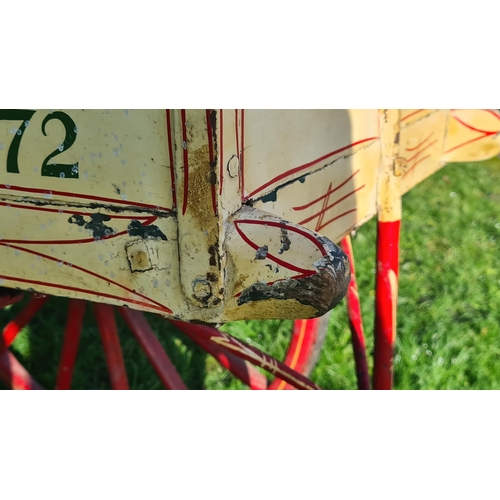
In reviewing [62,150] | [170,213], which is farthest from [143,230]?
[62,150]

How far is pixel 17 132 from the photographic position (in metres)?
1.03

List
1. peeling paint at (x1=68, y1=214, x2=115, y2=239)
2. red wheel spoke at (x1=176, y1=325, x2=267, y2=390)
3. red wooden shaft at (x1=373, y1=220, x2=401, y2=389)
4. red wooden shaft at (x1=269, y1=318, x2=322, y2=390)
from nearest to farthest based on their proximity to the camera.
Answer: peeling paint at (x1=68, y1=214, x2=115, y2=239), red wooden shaft at (x1=373, y1=220, x2=401, y2=389), red wheel spoke at (x1=176, y1=325, x2=267, y2=390), red wooden shaft at (x1=269, y1=318, x2=322, y2=390)

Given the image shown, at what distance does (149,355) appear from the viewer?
1587mm

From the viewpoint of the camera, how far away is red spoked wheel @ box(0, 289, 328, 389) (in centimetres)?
139

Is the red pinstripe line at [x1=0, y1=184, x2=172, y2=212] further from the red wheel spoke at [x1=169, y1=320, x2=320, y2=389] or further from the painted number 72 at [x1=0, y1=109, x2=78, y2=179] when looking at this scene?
the red wheel spoke at [x1=169, y1=320, x2=320, y2=389]

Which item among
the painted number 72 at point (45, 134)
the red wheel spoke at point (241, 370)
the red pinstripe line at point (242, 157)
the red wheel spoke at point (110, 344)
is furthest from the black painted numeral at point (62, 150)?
the red wheel spoke at point (241, 370)

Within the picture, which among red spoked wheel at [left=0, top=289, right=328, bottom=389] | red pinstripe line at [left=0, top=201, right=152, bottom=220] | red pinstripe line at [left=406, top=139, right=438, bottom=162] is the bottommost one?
red spoked wheel at [left=0, top=289, right=328, bottom=389]

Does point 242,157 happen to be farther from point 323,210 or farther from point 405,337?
point 405,337

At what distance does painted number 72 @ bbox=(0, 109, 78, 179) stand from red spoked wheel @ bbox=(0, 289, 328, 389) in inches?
14.7

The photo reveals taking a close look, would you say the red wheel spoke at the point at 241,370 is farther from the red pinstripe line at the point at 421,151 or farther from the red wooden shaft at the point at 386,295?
the red pinstripe line at the point at 421,151

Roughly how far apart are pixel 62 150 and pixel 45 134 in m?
0.04

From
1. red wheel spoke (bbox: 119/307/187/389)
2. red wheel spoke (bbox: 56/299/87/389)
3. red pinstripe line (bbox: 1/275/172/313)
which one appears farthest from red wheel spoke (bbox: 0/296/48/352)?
red pinstripe line (bbox: 1/275/172/313)

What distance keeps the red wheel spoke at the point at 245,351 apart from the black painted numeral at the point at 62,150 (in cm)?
36

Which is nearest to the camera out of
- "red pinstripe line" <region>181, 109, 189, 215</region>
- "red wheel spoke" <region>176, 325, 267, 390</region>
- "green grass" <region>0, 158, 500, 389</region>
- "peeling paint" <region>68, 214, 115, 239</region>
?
"red pinstripe line" <region>181, 109, 189, 215</region>
